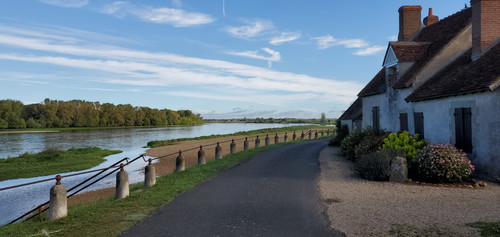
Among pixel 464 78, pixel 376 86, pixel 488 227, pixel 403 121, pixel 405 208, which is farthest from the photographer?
pixel 376 86

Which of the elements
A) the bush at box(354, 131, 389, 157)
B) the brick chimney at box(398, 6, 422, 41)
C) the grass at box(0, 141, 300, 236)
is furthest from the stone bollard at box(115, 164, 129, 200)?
the brick chimney at box(398, 6, 422, 41)

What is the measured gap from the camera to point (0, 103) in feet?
293

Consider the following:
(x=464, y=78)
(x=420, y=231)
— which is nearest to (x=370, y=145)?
(x=464, y=78)

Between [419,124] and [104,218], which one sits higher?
[419,124]

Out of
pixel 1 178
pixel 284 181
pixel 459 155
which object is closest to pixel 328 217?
pixel 284 181

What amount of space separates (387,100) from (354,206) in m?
11.8

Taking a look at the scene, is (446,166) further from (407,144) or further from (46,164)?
(46,164)

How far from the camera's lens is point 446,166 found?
10.4 metres

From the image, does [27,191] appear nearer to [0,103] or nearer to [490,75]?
[490,75]

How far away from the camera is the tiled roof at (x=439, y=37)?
15.3m

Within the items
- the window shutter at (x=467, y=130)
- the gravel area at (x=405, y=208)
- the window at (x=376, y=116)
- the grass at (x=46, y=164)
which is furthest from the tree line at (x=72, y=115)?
the window shutter at (x=467, y=130)

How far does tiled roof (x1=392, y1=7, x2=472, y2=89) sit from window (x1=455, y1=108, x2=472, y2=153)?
3540 millimetres

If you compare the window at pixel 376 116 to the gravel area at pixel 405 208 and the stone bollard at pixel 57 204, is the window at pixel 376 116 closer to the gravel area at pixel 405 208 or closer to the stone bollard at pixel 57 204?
the gravel area at pixel 405 208

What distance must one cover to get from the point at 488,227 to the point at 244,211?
4906 millimetres
